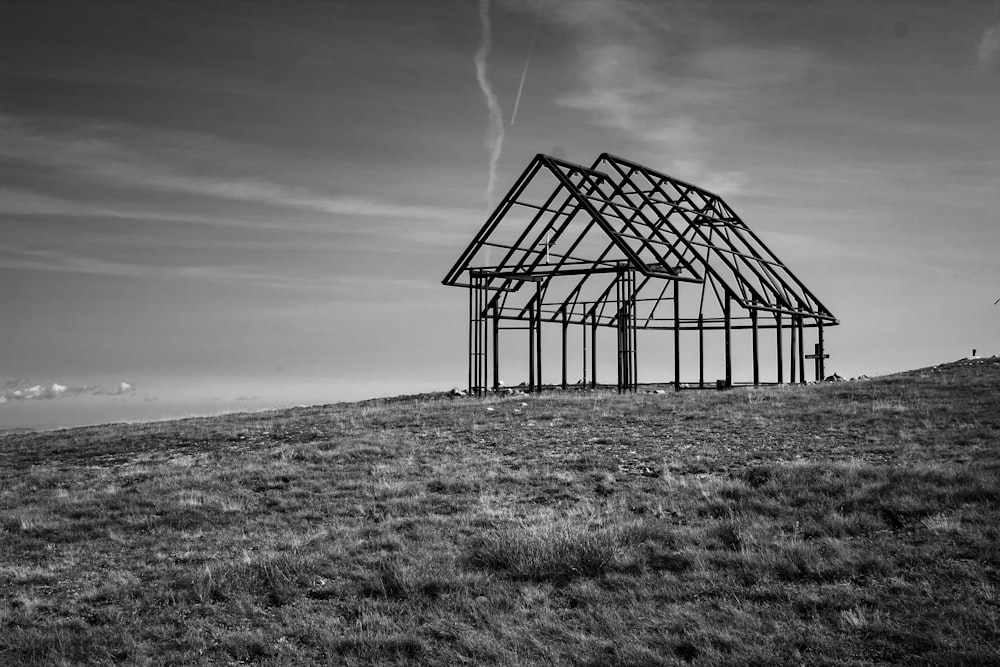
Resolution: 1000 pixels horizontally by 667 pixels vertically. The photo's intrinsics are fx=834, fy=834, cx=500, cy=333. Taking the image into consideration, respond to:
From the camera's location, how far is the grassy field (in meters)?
8.65

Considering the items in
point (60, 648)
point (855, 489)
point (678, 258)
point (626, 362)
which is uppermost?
point (678, 258)

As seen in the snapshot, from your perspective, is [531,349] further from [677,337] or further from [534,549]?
[534,549]

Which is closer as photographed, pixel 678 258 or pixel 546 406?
pixel 546 406

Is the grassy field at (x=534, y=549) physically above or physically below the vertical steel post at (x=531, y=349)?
below

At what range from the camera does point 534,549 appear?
11039 millimetres

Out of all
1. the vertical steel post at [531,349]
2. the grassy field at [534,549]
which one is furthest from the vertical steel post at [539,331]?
the grassy field at [534,549]

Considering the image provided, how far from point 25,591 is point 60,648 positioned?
252 centimetres

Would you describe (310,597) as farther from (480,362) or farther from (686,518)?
(480,362)

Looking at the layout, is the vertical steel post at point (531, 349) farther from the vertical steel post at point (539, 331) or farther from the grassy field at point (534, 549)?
the grassy field at point (534, 549)

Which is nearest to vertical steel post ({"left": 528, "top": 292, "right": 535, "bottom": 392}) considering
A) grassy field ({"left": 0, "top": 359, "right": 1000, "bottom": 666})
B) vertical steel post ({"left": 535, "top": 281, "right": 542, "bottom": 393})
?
vertical steel post ({"left": 535, "top": 281, "right": 542, "bottom": 393})

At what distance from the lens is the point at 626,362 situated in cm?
3475

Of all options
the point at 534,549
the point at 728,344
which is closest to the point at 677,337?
the point at 728,344

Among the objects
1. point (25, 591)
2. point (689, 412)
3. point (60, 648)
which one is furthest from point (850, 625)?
point (689, 412)

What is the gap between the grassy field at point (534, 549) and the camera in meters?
8.65
